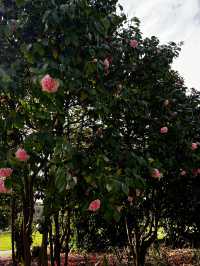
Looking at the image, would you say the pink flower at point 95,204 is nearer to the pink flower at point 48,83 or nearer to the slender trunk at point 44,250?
the pink flower at point 48,83

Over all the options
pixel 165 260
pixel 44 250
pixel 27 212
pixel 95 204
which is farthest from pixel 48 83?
pixel 165 260

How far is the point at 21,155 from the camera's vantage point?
12.3 ft

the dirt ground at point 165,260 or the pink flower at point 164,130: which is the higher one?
the pink flower at point 164,130

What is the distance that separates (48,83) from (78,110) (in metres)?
2.53

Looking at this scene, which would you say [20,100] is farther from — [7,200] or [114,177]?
[7,200]

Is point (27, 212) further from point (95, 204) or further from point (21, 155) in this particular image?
point (95, 204)

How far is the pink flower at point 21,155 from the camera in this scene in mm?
3748

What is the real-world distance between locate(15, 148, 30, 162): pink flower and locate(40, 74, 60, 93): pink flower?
0.61 metres

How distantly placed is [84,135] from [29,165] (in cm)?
168

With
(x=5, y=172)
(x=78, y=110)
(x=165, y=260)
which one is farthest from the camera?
(x=165, y=260)

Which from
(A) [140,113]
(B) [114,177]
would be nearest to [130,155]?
(B) [114,177]

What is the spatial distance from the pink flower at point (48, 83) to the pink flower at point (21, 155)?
607 mm

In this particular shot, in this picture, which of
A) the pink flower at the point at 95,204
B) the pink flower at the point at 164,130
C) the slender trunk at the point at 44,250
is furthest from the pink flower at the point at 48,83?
the pink flower at the point at 164,130

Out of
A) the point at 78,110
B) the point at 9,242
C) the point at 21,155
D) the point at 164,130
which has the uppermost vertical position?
the point at 78,110
